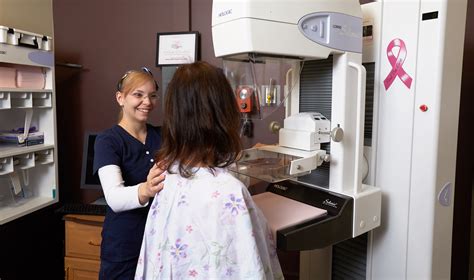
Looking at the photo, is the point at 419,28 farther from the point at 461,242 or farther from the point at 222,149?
the point at 461,242

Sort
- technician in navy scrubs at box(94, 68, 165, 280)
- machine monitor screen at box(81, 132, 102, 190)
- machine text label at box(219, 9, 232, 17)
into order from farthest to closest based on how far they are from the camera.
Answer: machine monitor screen at box(81, 132, 102, 190), technician in navy scrubs at box(94, 68, 165, 280), machine text label at box(219, 9, 232, 17)

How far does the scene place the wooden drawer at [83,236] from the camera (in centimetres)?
212

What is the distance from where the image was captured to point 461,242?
6.65 ft

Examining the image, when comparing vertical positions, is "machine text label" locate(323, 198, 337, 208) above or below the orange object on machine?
below

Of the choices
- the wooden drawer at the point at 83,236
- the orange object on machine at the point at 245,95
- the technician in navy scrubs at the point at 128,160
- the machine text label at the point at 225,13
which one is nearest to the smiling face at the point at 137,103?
the technician in navy scrubs at the point at 128,160

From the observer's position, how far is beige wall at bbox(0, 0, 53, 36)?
2.14 m

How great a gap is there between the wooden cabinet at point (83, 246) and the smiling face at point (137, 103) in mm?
962

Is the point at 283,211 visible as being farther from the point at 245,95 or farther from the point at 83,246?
the point at 83,246

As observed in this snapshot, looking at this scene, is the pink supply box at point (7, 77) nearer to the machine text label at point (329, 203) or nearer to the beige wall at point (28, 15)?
the beige wall at point (28, 15)

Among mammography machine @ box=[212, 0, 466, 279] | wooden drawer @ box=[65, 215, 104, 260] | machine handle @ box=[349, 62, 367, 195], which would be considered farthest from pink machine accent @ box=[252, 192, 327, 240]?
wooden drawer @ box=[65, 215, 104, 260]

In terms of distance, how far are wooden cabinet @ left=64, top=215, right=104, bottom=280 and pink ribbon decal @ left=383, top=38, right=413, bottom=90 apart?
1.64 metres

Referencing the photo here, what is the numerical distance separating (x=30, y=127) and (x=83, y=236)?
0.72 meters

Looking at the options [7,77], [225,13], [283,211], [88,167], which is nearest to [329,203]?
[283,211]

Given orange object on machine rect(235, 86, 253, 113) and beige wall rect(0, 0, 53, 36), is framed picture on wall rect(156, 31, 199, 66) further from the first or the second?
orange object on machine rect(235, 86, 253, 113)
